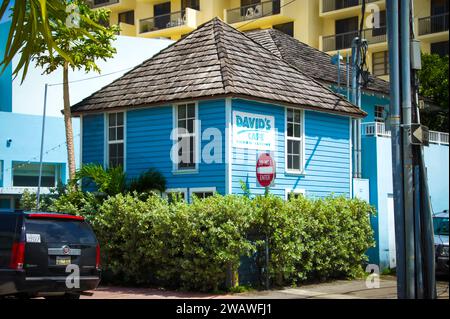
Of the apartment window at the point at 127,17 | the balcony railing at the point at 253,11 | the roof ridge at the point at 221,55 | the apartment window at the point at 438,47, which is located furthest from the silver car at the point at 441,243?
the apartment window at the point at 127,17

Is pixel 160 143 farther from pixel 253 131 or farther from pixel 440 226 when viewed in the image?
pixel 440 226

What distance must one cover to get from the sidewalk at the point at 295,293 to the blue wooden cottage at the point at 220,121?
2957 millimetres

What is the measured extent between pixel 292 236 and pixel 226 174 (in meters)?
2.42

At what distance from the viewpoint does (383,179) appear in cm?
2238

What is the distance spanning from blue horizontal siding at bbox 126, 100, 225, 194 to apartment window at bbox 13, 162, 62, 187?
9570 millimetres

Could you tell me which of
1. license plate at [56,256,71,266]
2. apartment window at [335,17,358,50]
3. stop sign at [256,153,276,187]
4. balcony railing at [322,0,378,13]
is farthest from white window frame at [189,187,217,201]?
balcony railing at [322,0,378,13]

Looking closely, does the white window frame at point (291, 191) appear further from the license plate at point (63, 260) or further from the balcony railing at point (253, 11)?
the balcony railing at point (253, 11)

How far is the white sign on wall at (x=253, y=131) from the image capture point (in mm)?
18625

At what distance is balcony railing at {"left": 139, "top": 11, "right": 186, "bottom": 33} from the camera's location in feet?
157

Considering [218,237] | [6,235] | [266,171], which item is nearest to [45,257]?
[6,235]

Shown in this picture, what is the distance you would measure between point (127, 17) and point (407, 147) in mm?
44207

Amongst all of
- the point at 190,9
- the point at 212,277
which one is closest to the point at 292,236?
the point at 212,277

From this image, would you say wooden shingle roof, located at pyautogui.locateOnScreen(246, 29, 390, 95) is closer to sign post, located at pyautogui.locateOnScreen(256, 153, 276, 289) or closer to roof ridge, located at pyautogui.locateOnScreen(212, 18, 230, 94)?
roof ridge, located at pyautogui.locateOnScreen(212, 18, 230, 94)
